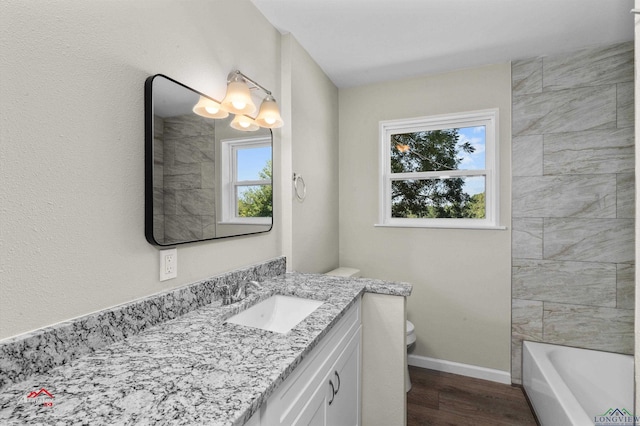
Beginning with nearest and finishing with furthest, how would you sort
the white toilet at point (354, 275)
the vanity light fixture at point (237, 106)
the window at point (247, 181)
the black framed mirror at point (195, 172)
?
the black framed mirror at point (195, 172) < the vanity light fixture at point (237, 106) < the window at point (247, 181) < the white toilet at point (354, 275)

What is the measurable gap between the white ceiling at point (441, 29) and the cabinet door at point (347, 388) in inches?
73.2

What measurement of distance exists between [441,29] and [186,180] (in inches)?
73.1

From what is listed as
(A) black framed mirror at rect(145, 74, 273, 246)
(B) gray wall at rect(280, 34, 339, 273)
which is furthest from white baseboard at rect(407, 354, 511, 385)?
(A) black framed mirror at rect(145, 74, 273, 246)

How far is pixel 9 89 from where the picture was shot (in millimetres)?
750

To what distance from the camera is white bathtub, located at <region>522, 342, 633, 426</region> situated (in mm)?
1786

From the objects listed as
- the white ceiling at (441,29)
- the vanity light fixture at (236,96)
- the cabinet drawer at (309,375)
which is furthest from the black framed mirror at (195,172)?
the white ceiling at (441,29)

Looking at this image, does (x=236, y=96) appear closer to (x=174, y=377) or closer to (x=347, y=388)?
(x=174, y=377)

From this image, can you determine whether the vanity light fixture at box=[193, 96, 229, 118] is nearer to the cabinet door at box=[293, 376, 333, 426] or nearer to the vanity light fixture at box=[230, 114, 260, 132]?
the vanity light fixture at box=[230, 114, 260, 132]

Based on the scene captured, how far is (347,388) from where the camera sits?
143 centimetres

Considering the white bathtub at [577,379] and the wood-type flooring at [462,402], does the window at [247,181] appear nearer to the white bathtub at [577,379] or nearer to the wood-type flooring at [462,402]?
the wood-type flooring at [462,402]

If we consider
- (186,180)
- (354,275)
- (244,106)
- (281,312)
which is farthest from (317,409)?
(354,275)

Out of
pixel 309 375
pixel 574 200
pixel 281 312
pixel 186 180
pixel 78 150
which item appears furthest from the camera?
pixel 574 200

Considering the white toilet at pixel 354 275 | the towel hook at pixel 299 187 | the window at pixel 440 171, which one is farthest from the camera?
the window at pixel 440 171

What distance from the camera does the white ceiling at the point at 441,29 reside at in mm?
1743
